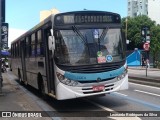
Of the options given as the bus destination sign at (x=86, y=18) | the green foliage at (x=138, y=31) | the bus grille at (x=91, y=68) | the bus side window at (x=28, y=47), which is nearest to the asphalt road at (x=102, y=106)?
the bus grille at (x=91, y=68)

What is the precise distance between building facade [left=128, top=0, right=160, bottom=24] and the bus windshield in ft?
352

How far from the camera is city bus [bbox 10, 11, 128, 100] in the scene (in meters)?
11.8

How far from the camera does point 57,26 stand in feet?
39.6

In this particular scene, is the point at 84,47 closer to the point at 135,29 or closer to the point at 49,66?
the point at 49,66

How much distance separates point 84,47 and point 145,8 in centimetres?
12244

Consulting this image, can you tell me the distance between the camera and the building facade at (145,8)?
11901cm

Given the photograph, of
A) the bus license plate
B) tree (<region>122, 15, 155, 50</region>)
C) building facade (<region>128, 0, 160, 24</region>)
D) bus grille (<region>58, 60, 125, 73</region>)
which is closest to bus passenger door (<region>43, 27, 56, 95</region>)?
bus grille (<region>58, 60, 125, 73</region>)

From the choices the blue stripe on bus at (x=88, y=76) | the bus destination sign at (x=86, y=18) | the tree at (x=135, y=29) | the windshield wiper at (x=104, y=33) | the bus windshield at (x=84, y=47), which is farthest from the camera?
the tree at (x=135, y=29)

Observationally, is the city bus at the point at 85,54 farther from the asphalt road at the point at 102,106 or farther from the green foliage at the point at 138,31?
the green foliage at the point at 138,31

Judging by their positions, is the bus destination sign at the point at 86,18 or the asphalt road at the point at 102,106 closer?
the asphalt road at the point at 102,106

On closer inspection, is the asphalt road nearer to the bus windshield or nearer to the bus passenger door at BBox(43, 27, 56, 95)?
the bus passenger door at BBox(43, 27, 56, 95)

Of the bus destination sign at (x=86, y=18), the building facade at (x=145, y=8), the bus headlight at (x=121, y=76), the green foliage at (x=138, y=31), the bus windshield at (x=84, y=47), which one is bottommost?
the bus headlight at (x=121, y=76)

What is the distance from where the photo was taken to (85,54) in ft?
39.3

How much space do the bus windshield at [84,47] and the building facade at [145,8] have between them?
107m
